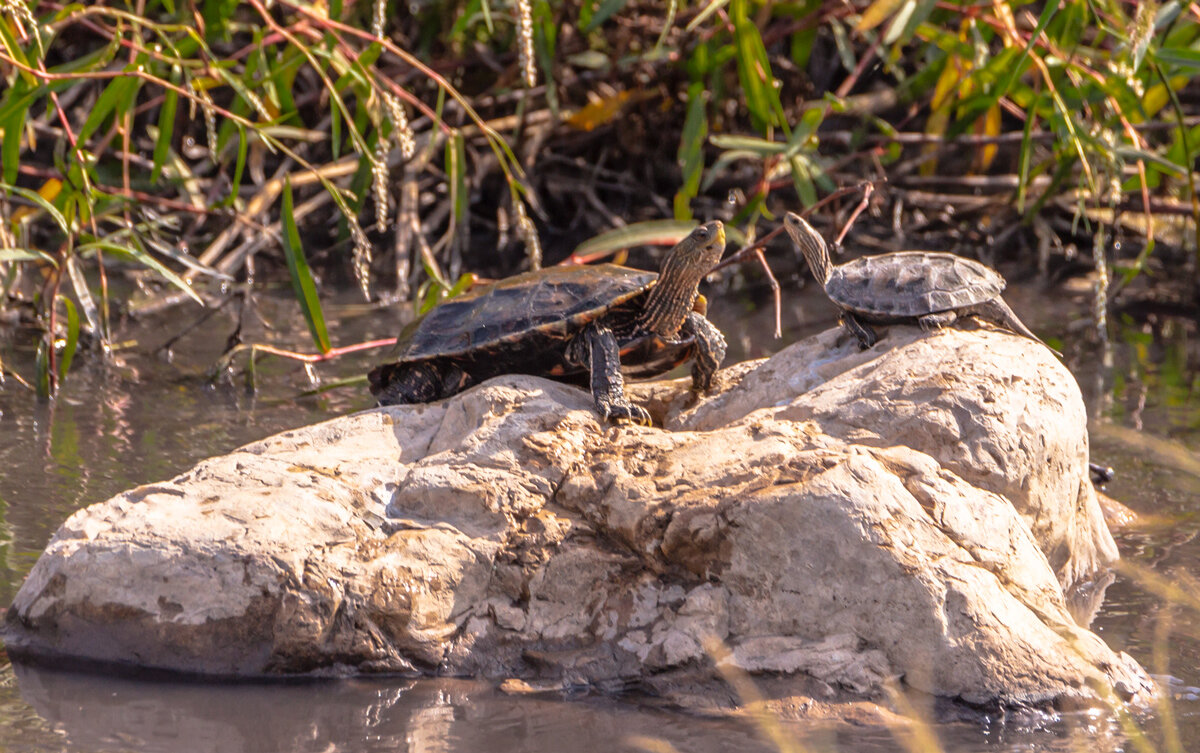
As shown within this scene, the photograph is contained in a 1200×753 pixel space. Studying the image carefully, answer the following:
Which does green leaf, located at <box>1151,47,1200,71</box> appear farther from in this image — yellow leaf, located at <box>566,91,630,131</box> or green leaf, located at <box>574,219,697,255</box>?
yellow leaf, located at <box>566,91,630,131</box>

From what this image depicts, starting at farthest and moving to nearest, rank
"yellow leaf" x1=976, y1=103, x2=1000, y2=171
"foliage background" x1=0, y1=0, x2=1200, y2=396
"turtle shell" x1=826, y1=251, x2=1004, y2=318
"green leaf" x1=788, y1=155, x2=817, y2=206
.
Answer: "yellow leaf" x1=976, y1=103, x2=1000, y2=171
"green leaf" x1=788, y1=155, x2=817, y2=206
"foliage background" x1=0, y1=0, x2=1200, y2=396
"turtle shell" x1=826, y1=251, x2=1004, y2=318

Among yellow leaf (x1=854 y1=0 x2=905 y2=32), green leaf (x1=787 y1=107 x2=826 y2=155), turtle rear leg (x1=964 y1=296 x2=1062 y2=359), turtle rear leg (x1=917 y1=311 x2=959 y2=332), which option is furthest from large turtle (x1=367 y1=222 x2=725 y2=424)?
yellow leaf (x1=854 y1=0 x2=905 y2=32)

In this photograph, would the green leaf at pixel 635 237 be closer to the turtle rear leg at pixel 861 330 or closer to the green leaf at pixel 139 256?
the green leaf at pixel 139 256

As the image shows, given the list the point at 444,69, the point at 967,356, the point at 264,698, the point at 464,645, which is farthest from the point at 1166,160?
the point at 264,698

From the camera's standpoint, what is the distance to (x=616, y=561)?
2.98 m

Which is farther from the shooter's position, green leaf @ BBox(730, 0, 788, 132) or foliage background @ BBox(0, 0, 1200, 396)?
green leaf @ BBox(730, 0, 788, 132)

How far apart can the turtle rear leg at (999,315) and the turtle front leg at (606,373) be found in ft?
3.58

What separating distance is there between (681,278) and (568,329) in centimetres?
38

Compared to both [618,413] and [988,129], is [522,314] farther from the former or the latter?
[988,129]

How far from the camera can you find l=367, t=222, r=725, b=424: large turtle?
3.73m

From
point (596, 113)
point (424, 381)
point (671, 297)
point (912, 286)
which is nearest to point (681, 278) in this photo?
point (671, 297)

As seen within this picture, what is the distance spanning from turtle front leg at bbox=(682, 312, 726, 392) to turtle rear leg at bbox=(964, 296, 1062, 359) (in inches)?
30.7

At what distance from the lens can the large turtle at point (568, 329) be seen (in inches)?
147

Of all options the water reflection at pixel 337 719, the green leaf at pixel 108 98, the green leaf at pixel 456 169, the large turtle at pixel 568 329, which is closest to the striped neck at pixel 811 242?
the large turtle at pixel 568 329
